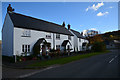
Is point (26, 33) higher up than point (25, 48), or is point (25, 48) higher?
point (26, 33)

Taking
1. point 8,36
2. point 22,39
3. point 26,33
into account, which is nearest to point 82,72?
point 22,39

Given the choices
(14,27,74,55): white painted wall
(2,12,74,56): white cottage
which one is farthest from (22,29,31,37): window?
(14,27,74,55): white painted wall

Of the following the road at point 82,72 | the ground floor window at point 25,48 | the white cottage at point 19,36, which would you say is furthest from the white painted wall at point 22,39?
the road at point 82,72

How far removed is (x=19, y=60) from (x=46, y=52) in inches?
245

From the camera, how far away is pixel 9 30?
54.4ft

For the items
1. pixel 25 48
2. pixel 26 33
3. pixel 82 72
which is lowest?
pixel 82 72

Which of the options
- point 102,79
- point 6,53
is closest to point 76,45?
point 6,53

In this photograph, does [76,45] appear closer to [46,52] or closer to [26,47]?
[46,52]

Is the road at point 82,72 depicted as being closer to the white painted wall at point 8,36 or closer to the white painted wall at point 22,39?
the white painted wall at point 22,39

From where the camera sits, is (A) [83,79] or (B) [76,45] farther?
(B) [76,45]

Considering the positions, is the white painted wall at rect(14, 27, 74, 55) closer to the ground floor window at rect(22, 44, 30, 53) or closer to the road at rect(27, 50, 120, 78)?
the ground floor window at rect(22, 44, 30, 53)

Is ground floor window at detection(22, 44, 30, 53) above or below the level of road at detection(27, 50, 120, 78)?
above

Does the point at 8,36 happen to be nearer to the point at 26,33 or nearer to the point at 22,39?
the point at 22,39

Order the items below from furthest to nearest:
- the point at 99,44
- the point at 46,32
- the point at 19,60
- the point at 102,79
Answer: the point at 99,44 < the point at 46,32 < the point at 19,60 < the point at 102,79
